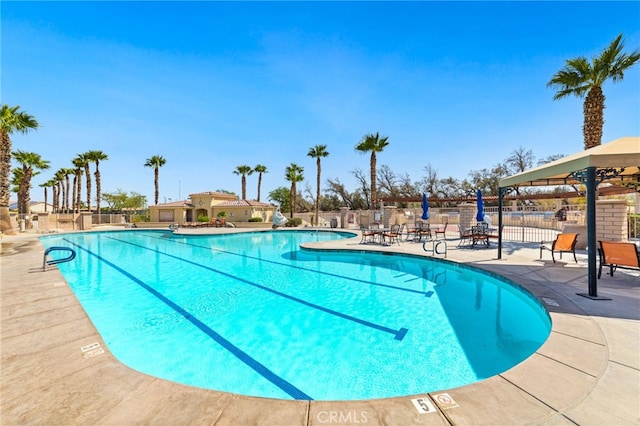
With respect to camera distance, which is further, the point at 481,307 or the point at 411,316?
the point at 481,307

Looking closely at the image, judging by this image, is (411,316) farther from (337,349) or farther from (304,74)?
(304,74)

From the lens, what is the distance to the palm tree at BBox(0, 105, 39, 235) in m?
17.5

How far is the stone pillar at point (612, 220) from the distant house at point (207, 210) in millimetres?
26234

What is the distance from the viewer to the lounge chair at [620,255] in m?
5.35

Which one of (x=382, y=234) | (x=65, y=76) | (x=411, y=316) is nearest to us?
(x=411, y=316)

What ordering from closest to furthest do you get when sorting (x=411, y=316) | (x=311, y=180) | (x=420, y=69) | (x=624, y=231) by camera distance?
(x=411, y=316)
(x=624, y=231)
(x=420, y=69)
(x=311, y=180)

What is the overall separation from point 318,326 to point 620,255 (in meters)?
6.49

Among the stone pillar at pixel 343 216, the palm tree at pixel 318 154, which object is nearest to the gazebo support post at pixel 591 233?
the stone pillar at pixel 343 216

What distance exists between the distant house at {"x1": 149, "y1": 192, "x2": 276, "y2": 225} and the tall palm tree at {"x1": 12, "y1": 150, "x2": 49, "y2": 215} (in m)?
10.9

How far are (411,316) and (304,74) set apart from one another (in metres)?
13.2

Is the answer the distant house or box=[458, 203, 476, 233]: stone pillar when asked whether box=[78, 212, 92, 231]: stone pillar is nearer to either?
the distant house

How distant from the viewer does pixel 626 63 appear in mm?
10672

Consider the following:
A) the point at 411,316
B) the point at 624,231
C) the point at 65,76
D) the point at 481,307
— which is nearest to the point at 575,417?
the point at 411,316

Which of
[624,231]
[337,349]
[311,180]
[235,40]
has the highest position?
[235,40]
